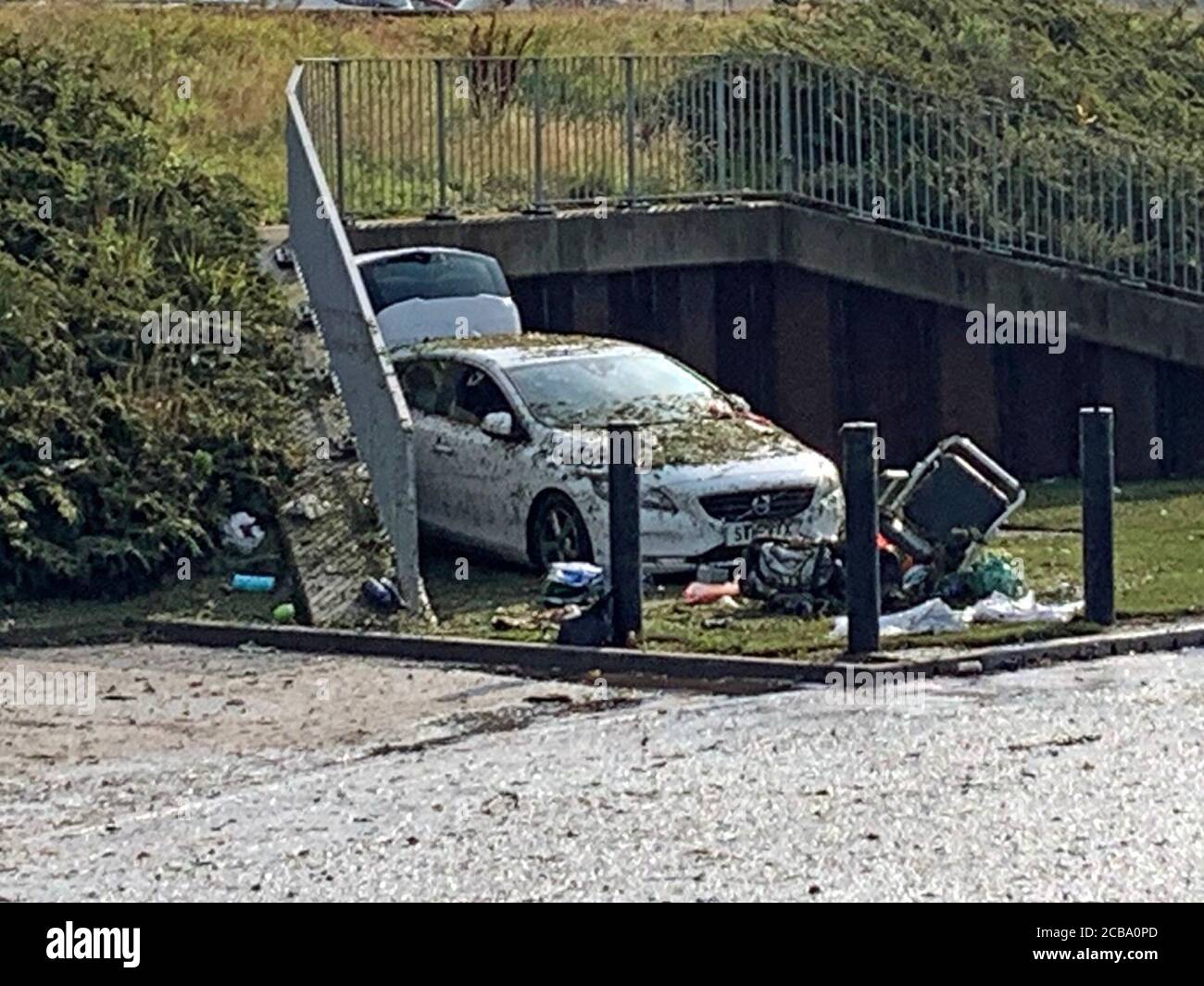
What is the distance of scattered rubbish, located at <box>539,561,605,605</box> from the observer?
16969 millimetres

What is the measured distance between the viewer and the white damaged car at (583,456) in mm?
17781

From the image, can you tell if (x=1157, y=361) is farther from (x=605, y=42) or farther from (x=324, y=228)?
(x=605, y=42)

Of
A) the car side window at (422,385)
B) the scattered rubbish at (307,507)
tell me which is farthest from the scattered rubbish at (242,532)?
the car side window at (422,385)

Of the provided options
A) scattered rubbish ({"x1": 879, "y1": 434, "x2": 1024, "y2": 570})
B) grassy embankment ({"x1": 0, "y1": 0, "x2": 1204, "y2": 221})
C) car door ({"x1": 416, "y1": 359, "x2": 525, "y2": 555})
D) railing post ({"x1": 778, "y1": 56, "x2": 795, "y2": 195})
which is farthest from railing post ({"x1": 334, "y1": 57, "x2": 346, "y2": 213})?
scattered rubbish ({"x1": 879, "y1": 434, "x2": 1024, "y2": 570})

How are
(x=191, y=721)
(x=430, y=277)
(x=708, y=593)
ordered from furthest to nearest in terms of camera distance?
1. (x=430, y=277)
2. (x=708, y=593)
3. (x=191, y=721)

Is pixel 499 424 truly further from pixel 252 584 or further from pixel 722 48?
pixel 722 48

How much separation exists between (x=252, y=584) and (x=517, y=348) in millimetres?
3016

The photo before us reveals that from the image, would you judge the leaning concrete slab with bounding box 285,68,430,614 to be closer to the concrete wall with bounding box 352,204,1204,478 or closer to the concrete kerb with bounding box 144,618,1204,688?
the concrete kerb with bounding box 144,618,1204,688

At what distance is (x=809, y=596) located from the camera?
54.2 ft

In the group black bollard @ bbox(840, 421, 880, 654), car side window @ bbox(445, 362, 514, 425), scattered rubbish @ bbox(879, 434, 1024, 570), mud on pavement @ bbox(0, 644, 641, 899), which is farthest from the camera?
car side window @ bbox(445, 362, 514, 425)

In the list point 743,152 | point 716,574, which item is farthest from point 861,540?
point 743,152

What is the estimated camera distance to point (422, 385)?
66.1ft

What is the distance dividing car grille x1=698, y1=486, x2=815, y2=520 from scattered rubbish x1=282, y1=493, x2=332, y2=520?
8.87ft

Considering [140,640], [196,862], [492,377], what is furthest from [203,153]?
[196,862]
